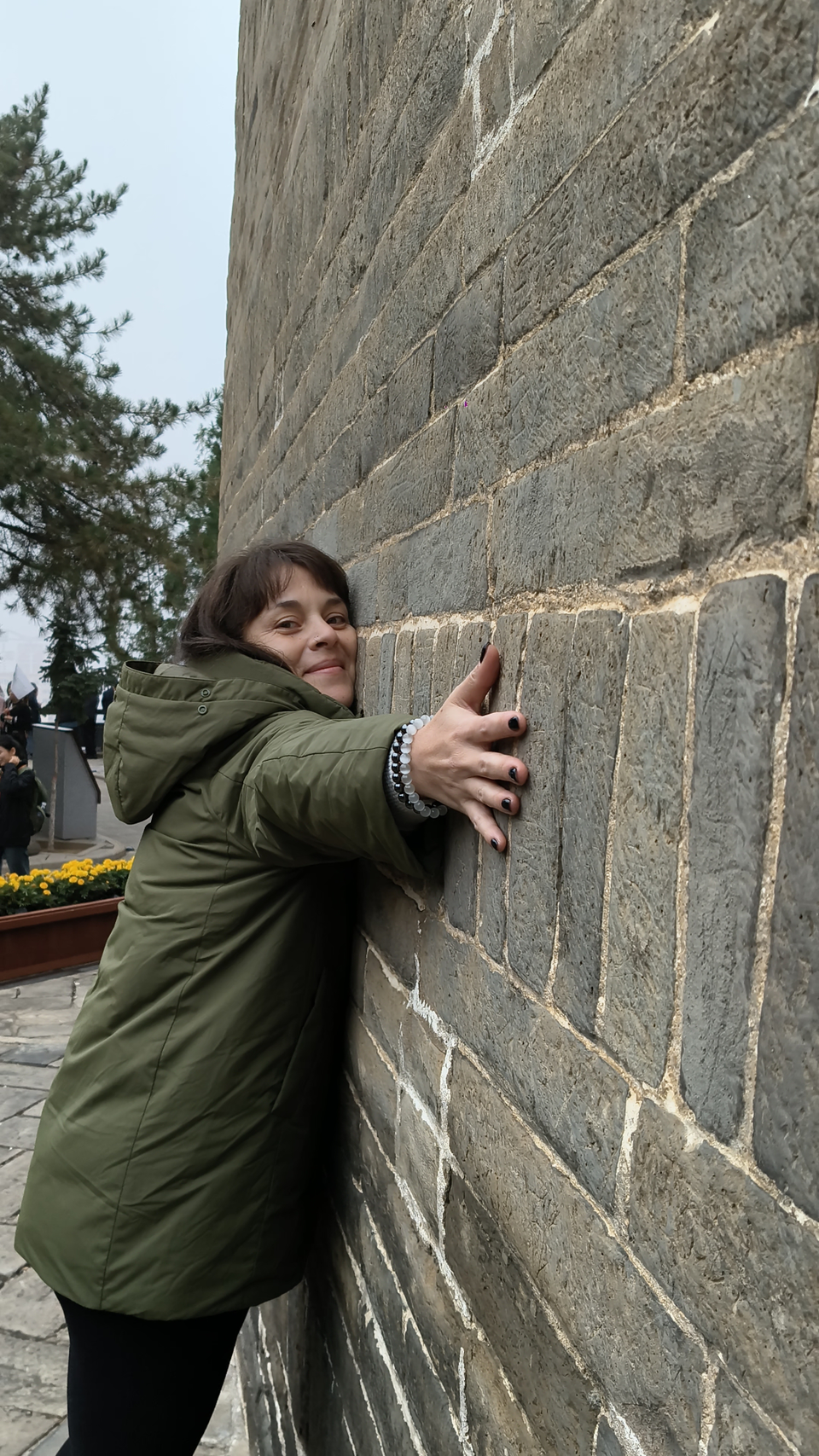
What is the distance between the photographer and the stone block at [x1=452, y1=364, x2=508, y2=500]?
1238mm

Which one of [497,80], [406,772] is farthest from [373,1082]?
[497,80]

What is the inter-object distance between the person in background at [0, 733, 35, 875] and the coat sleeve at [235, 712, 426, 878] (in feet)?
24.3

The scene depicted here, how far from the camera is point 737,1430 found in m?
0.70

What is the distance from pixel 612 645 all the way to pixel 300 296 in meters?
2.51

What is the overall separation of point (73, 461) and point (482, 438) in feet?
47.0

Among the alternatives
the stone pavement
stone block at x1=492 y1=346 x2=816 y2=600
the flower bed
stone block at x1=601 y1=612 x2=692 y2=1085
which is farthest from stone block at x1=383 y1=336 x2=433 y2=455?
the flower bed

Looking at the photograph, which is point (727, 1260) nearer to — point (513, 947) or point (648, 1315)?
point (648, 1315)

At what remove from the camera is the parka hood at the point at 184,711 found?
1717 mm

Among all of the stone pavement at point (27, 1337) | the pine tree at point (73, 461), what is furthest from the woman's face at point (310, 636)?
the pine tree at point (73, 461)

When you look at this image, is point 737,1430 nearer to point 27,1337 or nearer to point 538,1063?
point 538,1063

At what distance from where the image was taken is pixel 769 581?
0.69m

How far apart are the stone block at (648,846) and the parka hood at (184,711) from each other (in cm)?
96

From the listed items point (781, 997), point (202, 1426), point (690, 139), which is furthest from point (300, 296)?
point (202, 1426)

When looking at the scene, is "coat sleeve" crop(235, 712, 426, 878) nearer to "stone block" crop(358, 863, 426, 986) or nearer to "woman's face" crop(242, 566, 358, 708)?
"stone block" crop(358, 863, 426, 986)
